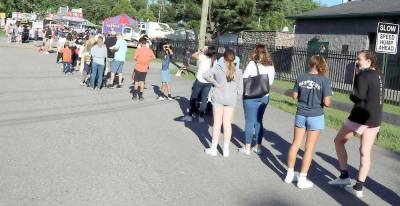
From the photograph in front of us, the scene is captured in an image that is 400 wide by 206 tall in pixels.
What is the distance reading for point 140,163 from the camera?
287 inches

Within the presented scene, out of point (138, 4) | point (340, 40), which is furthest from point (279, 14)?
point (340, 40)

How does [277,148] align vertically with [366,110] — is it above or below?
below

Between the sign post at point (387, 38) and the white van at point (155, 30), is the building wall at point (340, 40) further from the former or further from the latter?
the white van at point (155, 30)

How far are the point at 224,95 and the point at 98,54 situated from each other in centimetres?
781

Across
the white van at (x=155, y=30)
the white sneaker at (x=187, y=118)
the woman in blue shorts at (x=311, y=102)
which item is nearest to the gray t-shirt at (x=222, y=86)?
the woman in blue shorts at (x=311, y=102)

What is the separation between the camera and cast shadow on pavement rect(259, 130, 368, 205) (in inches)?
256

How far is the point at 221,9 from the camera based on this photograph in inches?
1829

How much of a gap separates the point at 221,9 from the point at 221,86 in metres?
39.1

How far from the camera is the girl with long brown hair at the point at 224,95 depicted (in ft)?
26.7

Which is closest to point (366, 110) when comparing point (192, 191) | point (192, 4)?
point (192, 191)

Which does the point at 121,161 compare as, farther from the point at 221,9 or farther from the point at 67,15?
the point at 67,15

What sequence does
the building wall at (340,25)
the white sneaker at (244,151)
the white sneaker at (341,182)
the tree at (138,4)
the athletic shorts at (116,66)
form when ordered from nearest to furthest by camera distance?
the white sneaker at (341,182) < the white sneaker at (244,151) < the athletic shorts at (116,66) < the building wall at (340,25) < the tree at (138,4)

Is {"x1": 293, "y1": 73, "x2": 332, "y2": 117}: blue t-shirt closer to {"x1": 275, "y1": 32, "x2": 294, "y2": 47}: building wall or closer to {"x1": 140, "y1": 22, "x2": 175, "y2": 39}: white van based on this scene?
{"x1": 275, "y1": 32, "x2": 294, "y2": 47}: building wall

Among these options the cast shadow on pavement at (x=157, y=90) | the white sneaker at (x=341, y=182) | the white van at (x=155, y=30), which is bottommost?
the white sneaker at (x=341, y=182)
